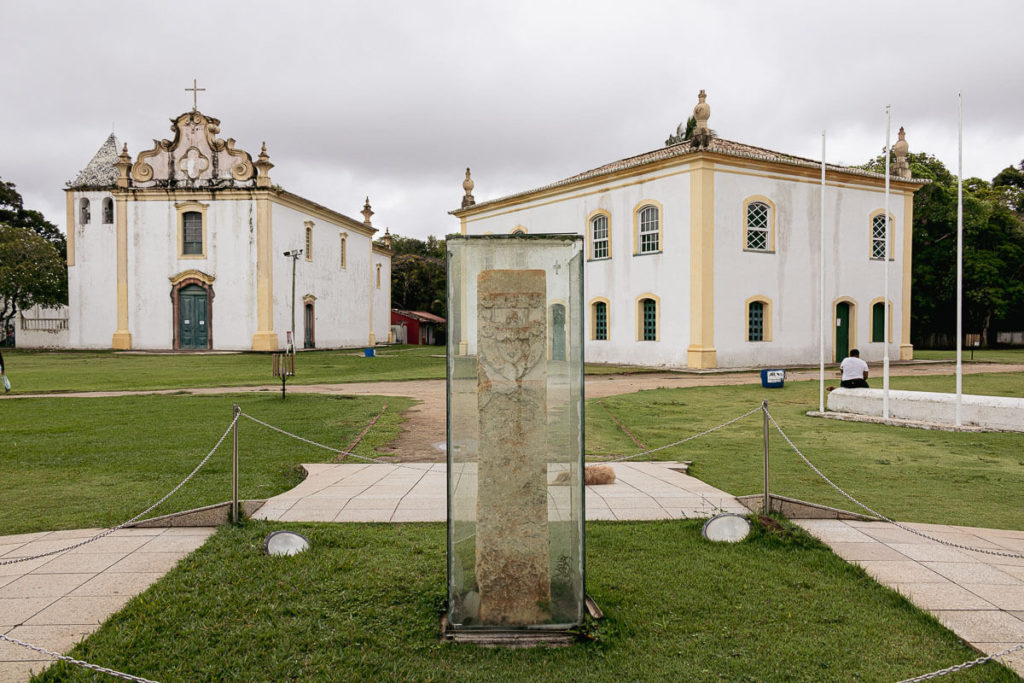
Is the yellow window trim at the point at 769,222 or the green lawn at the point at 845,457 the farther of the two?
the yellow window trim at the point at 769,222

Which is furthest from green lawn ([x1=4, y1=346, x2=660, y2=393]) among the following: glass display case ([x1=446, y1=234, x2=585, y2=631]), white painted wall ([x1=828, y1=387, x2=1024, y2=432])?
glass display case ([x1=446, y1=234, x2=585, y2=631])

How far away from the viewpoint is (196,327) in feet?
94.7

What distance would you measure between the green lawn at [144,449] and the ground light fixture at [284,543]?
158cm

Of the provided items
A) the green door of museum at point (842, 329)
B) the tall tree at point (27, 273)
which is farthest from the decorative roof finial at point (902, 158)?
the tall tree at point (27, 273)

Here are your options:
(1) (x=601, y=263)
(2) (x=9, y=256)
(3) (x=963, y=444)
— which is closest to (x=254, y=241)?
(2) (x=9, y=256)

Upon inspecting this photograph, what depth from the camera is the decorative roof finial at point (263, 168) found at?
28.9 m

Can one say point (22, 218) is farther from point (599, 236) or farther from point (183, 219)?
point (599, 236)

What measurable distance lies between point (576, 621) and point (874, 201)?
24.9 m

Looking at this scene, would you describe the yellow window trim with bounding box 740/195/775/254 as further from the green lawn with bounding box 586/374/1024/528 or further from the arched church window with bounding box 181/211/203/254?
the arched church window with bounding box 181/211/203/254

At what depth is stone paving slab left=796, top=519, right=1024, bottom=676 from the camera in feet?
10.8

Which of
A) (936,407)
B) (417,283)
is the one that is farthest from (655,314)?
(417,283)

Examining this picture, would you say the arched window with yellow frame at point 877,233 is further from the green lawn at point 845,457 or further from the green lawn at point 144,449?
the green lawn at point 144,449

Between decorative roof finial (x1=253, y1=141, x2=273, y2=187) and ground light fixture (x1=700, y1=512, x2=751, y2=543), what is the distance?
2837cm

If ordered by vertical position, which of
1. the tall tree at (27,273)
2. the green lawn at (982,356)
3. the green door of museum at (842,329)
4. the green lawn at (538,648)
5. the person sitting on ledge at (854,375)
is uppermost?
the tall tree at (27,273)
